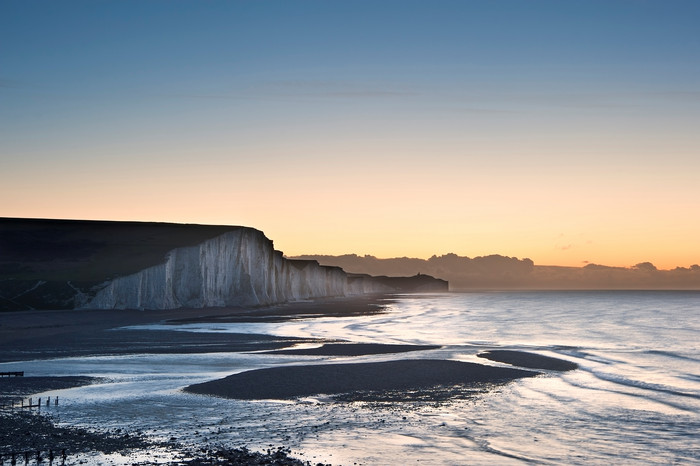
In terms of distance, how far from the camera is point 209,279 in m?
92.8

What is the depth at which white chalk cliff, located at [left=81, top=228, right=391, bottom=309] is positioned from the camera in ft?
257

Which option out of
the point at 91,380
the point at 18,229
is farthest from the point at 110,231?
the point at 91,380

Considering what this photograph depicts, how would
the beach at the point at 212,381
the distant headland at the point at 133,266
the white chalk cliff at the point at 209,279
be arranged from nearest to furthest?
the beach at the point at 212,381 → the distant headland at the point at 133,266 → the white chalk cliff at the point at 209,279

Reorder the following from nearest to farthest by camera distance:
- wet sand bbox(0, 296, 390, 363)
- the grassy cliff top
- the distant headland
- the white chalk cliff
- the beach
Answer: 1. the beach
2. wet sand bbox(0, 296, 390, 363)
3. the distant headland
4. the white chalk cliff
5. the grassy cliff top

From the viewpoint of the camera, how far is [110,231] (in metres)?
114

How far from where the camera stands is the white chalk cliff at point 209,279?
3083 inches

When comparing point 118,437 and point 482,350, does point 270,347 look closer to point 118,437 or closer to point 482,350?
point 482,350

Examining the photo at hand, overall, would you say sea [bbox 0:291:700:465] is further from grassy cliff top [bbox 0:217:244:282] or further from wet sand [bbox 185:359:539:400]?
grassy cliff top [bbox 0:217:244:282]

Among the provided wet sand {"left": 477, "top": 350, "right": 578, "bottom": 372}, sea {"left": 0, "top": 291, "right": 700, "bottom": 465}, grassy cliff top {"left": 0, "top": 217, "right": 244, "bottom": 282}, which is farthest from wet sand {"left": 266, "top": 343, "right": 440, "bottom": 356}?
grassy cliff top {"left": 0, "top": 217, "right": 244, "bottom": 282}

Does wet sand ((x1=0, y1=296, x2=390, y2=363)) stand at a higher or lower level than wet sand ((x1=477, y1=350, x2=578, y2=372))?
higher

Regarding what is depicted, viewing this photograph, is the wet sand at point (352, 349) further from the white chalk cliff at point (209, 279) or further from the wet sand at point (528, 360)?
the white chalk cliff at point (209, 279)

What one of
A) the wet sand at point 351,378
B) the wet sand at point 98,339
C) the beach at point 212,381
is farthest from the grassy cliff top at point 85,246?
the wet sand at point 351,378

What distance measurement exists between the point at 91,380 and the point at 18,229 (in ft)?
312

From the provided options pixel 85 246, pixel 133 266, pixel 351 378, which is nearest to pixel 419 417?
pixel 351 378
